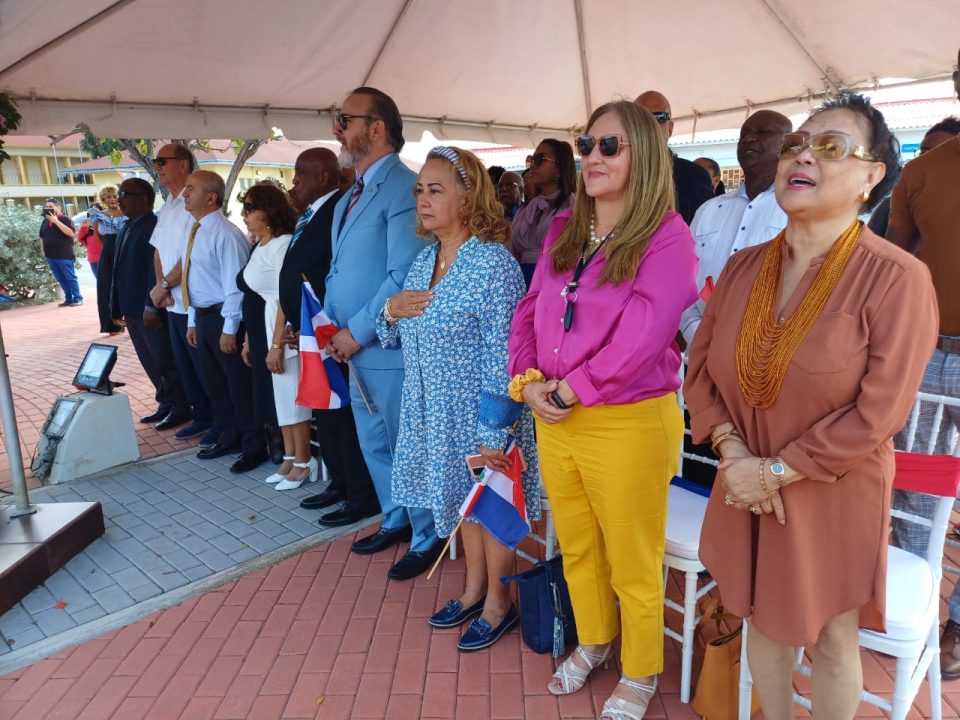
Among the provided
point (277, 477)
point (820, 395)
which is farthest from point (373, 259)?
point (820, 395)

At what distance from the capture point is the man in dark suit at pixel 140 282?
5758 mm

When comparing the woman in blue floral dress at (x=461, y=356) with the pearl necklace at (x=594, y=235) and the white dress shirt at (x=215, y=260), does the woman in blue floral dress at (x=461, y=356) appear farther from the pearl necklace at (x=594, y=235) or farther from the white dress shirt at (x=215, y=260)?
the white dress shirt at (x=215, y=260)

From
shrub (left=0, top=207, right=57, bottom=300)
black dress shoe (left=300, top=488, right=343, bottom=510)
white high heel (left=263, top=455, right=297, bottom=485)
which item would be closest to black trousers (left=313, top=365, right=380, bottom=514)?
black dress shoe (left=300, top=488, right=343, bottom=510)

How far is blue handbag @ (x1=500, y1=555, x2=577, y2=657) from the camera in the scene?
2.68m

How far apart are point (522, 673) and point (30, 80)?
174 inches

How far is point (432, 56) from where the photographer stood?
5258 millimetres

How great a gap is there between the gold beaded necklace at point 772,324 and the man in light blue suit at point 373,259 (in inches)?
70.4

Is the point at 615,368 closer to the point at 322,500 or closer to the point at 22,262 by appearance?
the point at 322,500

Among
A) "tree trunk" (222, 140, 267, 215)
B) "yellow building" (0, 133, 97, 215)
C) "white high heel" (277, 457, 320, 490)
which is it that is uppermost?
"yellow building" (0, 133, 97, 215)

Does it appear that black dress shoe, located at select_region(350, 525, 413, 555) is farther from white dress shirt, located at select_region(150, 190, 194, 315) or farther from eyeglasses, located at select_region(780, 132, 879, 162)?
eyeglasses, located at select_region(780, 132, 879, 162)

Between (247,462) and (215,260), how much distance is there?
5.09ft

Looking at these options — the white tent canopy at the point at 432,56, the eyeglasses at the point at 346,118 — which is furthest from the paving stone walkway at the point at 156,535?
the white tent canopy at the point at 432,56

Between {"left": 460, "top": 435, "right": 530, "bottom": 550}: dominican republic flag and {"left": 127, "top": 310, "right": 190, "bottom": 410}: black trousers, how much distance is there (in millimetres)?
4306

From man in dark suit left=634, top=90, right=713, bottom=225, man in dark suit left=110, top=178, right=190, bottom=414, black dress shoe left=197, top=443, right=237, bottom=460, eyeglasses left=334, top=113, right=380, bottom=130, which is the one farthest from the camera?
man in dark suit left=110, top=178, right=190, bottom=414
